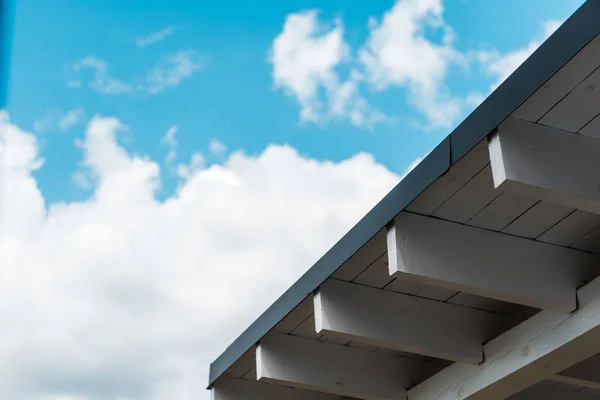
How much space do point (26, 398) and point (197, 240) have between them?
5.84 m

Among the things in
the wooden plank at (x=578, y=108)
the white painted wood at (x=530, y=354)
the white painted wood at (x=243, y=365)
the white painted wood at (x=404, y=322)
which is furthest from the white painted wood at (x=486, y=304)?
the wooden plank at (x=578, y=108)

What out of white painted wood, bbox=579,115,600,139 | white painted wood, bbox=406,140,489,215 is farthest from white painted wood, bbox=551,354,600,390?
white painted wood, bbox=579,115,600,139

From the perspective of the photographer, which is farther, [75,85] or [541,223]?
[75,85]

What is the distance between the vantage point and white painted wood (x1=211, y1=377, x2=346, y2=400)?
4.34 metres

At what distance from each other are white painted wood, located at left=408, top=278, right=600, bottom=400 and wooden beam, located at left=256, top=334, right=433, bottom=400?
0.84 ft

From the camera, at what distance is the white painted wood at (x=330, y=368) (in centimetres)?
384

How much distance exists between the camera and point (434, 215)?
3.06m

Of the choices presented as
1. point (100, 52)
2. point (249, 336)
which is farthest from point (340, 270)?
point (100, 52)

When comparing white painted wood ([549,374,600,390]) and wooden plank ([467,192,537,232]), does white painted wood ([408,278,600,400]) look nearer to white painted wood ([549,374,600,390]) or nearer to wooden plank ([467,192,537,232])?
white painted wood ([549,374,600,390])

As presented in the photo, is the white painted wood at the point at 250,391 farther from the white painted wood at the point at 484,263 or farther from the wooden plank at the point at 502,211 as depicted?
the wooden plank at the point at 502,211

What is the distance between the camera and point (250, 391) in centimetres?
437

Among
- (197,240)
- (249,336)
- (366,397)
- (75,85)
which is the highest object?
(75,85)

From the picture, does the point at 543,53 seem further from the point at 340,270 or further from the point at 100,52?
the point at 100,52

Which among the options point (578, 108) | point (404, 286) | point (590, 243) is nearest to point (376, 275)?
point (404, 286)
